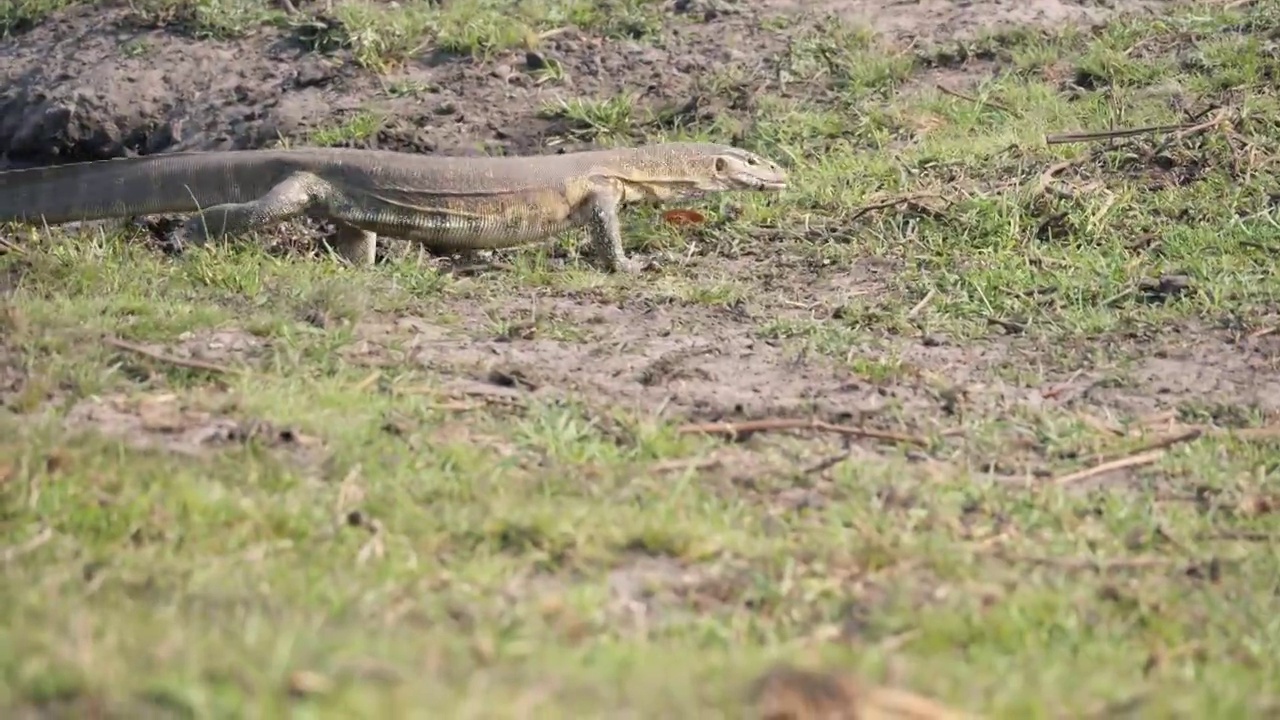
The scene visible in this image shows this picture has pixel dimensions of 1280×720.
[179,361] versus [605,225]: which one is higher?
[179,361]

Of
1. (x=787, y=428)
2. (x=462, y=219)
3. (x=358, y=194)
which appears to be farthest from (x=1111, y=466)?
(x=358, y=194)

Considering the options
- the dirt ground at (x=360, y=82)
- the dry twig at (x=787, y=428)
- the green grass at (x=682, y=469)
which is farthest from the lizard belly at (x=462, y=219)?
the dry twig at (x=787, y=428)

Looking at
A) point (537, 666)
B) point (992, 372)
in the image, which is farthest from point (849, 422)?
point (537, 666)

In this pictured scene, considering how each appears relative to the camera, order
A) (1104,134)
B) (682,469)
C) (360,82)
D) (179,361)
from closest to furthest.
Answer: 1. (682,469)
2. (179,361)
3. (1104,134)
4. (360,82)

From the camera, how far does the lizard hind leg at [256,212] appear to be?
26.7 feet

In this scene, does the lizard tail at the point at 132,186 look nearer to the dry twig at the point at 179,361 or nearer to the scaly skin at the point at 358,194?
the scaly skin at the point at 358,194

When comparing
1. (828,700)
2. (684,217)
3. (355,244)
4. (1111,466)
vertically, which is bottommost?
(684,217)

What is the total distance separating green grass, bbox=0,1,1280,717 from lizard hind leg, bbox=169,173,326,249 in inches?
8.8

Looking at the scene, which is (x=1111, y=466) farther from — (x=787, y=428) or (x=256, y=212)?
(x=256, y=212)

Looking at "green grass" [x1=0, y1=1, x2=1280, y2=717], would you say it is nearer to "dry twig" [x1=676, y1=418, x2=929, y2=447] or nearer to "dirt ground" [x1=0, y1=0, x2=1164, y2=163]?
"dry twig" [x1=676, y1=418, x2=929, y2=447]

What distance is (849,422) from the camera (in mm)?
5602

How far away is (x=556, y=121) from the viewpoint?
392 inches

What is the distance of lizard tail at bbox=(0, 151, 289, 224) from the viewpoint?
8.41 metres

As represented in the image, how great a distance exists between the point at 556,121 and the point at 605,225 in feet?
5.56
